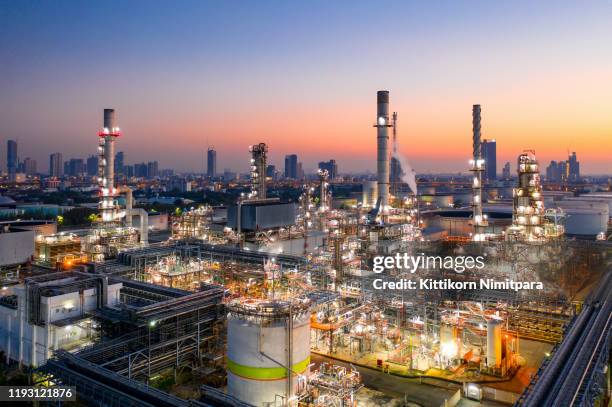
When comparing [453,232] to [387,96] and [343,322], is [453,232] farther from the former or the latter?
[343,322]

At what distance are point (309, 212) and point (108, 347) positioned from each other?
124ft

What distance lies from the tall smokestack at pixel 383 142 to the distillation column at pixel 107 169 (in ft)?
81.9

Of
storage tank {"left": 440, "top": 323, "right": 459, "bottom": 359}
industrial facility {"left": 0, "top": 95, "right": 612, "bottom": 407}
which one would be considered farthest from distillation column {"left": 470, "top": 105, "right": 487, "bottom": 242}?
storage tank {"left": 440, "top": 323, "right": 459, "bottom": 359}

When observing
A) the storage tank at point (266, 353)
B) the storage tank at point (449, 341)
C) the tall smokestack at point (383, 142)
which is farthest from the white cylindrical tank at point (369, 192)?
the storage tank at point (266, 353)

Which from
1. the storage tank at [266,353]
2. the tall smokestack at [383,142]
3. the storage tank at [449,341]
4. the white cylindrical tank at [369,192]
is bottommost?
the storage tank at [449,341]

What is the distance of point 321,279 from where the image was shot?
28781 millimetres

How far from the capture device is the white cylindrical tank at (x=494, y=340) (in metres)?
20.2

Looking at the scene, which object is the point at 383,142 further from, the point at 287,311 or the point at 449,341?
the point at 287,311

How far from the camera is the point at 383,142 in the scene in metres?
43.4

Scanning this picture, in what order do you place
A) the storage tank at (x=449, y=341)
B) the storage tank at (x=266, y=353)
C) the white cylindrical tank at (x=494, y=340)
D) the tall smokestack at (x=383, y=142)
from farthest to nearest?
1. the tall smokestack at (x=383, y=142)
2. the storage tank at (x=449, y=341)
3. the white cylindrical tank at (x=494, y=340)
4. the storage tank at (x=266, y=353)

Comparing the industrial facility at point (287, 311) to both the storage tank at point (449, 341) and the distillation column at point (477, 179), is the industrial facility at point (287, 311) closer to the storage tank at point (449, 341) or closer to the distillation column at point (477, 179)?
the storage tank at point (449, 341)

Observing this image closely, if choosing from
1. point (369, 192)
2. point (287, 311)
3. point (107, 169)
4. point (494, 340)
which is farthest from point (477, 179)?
point (369, 192)

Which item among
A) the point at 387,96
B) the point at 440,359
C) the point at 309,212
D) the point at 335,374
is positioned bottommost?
the point at 440,359

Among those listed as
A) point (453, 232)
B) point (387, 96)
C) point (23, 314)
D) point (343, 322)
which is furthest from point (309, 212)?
point (23, 314)
